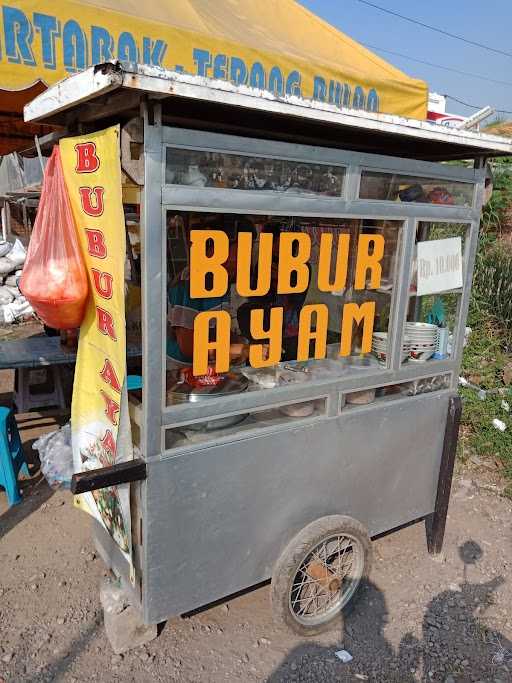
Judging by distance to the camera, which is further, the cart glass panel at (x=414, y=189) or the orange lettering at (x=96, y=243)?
the cart glass panel at (x=414, y=189)

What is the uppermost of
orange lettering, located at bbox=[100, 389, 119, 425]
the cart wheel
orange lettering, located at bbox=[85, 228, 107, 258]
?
orange lettering, located at bbox=[85, 228, 107, 258]

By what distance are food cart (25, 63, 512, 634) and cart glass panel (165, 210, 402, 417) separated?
0.04 ft

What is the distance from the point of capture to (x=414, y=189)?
2.62 m

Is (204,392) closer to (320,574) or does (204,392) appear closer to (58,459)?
(58,459)

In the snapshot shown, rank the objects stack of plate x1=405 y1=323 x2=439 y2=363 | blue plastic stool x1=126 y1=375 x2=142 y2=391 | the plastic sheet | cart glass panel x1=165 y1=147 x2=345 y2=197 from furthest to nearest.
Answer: stack of plate x1=405 y1=323 x2=439 y2=363 < the plastic sheet < blue plastic stool x1=126 y1=375 x2=142 y2=391 < cart glass panel x1=165 y1=147 x2=345 y2=197

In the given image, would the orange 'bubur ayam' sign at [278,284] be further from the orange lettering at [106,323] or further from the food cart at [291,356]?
the orange lettering at [106,323]

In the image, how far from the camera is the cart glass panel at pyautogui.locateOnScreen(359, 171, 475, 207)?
2379 millimetres

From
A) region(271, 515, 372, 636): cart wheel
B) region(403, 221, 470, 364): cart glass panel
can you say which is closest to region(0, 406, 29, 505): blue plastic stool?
region(271, 515, 372, 636): cart wheel

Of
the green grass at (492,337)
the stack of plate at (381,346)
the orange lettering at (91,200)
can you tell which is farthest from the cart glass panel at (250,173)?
the green grass at (492,337)

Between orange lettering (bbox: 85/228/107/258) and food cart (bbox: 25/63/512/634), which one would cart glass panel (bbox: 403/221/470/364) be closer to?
food cart (bbox: 25/63/512/634)

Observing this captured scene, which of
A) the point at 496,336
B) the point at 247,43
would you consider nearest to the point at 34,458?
the point at 247,43

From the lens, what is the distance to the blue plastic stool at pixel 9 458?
3.52 meters

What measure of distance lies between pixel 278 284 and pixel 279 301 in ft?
0.54

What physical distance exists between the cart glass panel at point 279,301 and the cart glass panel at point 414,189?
150 millimetres
